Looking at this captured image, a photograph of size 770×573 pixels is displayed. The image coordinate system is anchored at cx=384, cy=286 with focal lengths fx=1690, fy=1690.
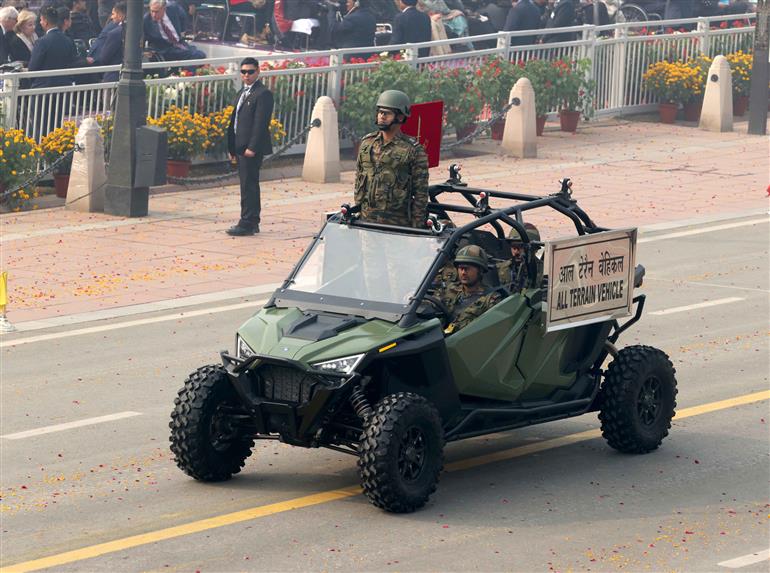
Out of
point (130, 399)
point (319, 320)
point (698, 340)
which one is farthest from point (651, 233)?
point (319, 320)

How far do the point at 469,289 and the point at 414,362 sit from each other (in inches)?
30.4

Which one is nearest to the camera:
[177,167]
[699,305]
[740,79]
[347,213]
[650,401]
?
[347,213]

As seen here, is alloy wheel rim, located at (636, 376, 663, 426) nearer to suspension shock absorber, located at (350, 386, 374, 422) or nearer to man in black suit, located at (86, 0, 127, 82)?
suspension shock absorber, located at (350, 386, 374, 422)

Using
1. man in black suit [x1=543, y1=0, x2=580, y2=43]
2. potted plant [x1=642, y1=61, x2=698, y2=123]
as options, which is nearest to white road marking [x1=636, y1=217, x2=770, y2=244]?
potted plant [x1=642, y1=61, x2=698, y2=123]

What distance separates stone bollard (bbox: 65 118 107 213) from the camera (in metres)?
20.3

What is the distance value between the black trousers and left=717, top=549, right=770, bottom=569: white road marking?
10.9 meters

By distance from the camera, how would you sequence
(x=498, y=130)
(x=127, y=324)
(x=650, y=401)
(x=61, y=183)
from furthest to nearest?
1. (x=498, y=130)
2. (x=61, y=183)
3. (x=127, y=324)
4. (x=650, y=401)

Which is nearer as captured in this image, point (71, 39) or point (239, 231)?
point (239, 231)

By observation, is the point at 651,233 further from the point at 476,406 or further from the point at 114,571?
the point at 114,571

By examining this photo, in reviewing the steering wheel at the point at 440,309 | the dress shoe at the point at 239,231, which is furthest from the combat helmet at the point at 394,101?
the dress shoe at the point at 239,231

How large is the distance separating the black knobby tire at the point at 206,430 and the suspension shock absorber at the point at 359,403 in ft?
2.86

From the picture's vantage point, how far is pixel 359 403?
373 inches

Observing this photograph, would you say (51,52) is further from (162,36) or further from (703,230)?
(703,230)

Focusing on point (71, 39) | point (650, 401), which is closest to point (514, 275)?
point (650, 401)
